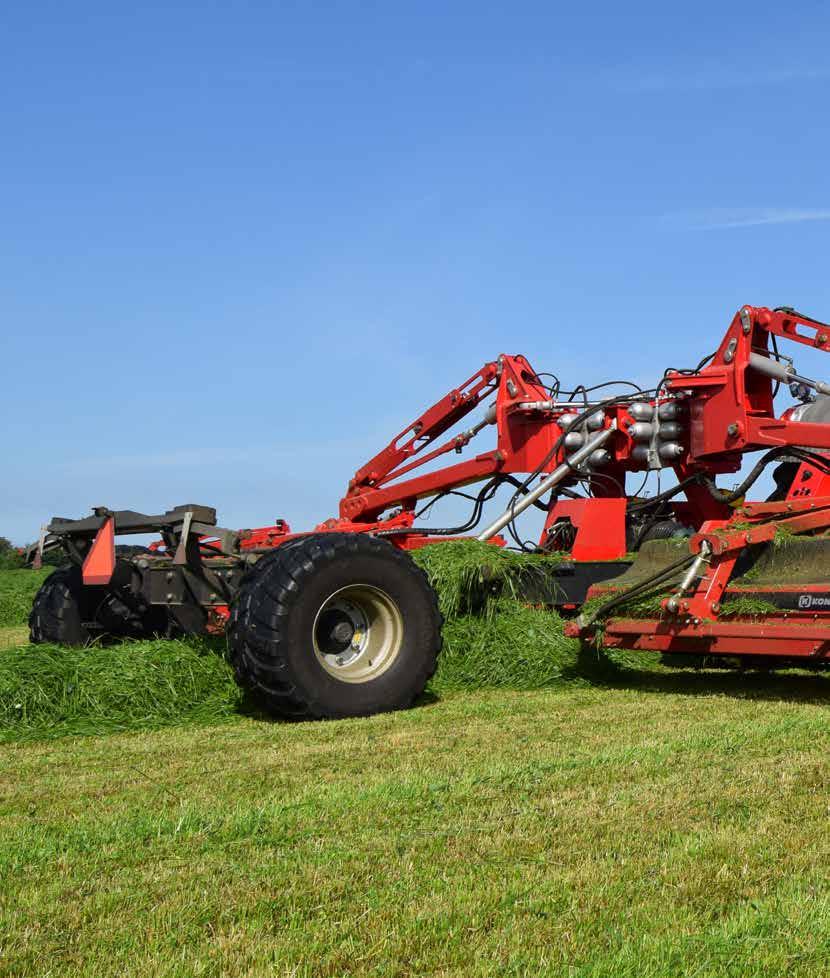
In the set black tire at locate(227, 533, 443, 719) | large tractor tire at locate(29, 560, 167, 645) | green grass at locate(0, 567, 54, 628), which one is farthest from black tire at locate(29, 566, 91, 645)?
green grass at locate(0, 567, 54, 628)

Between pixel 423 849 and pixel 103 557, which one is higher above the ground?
pixel 103 557

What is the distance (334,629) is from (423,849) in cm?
339

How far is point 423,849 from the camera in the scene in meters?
3.71

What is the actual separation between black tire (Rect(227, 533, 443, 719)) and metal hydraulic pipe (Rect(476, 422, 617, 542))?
2.40m

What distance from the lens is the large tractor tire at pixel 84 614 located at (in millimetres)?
8891

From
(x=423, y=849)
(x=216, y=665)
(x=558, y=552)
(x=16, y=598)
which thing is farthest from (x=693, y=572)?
Answer: (x=16, y=598)

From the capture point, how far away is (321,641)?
23.3ft

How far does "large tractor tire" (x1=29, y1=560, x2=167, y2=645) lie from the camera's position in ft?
29.2

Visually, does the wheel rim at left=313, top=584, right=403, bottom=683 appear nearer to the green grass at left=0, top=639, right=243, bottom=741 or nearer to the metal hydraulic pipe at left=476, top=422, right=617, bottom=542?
the green grass at left=0, top=639, right=243, bottom=741

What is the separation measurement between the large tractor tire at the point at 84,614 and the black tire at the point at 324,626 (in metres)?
2.42

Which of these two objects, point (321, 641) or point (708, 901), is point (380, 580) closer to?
point (321, 641)

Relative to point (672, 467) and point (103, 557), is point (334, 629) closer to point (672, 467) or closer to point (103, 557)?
point (103, 557)

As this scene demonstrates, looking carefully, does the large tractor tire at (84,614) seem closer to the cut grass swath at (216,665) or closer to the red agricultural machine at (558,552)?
the red agricultural machine at (558,552)

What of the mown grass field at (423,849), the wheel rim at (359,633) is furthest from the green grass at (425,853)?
the wheel rim at (359,633)
